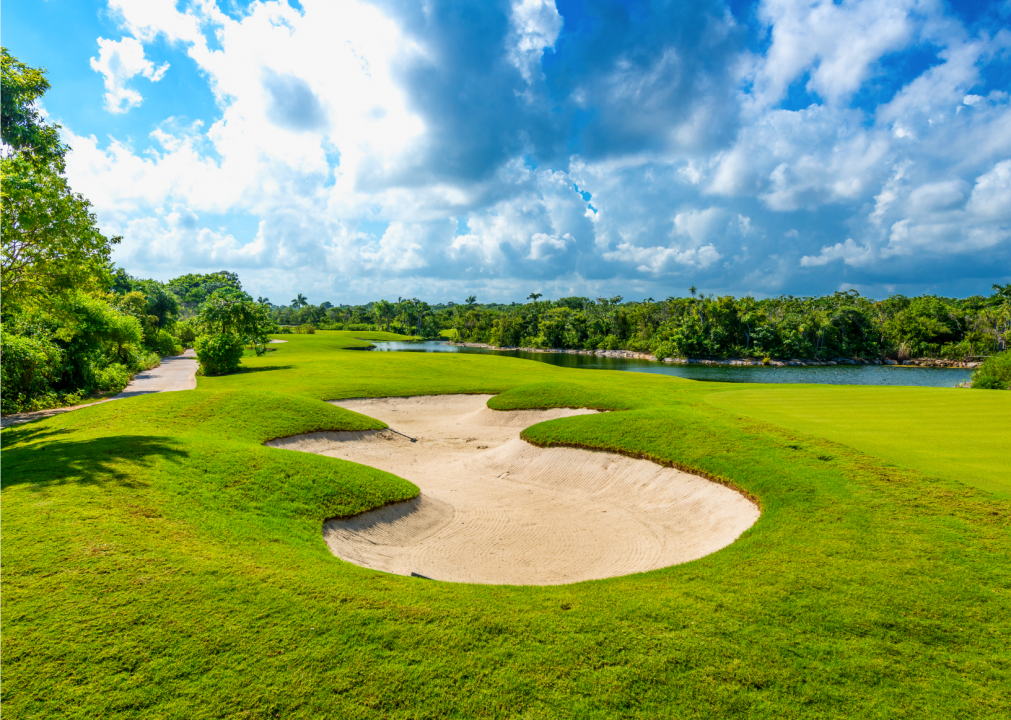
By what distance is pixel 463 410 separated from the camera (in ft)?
88.5

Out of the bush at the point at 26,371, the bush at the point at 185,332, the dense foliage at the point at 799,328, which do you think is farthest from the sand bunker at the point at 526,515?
Result: the dense foliage at the point at 799,328

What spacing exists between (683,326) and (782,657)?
3597 inches

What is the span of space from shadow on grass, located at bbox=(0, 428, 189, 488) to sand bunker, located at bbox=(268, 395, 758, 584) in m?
4.33

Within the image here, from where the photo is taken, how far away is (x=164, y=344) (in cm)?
5922

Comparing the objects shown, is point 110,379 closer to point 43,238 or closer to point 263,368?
point 263,368

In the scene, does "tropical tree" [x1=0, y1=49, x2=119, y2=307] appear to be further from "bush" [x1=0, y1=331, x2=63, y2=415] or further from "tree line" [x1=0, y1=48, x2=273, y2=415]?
"bush" [x1=0, y1=331, x2=63, y2=415]

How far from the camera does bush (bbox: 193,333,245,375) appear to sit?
36719 millimetres

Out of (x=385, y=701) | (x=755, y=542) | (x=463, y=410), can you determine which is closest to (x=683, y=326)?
(x=463, y=410)

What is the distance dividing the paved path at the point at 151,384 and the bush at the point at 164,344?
45.4 ft

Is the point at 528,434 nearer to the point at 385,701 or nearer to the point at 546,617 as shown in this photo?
the point at 546,617

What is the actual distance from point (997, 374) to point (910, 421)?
29.9 m

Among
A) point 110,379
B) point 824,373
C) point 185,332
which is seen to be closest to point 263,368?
point 110,379

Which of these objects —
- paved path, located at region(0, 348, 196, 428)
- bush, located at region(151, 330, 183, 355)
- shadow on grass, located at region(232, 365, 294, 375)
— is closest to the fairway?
paved path, located at region(0, 348, 196, 428)

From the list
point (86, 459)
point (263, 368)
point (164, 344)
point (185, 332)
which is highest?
point (185, 332)
